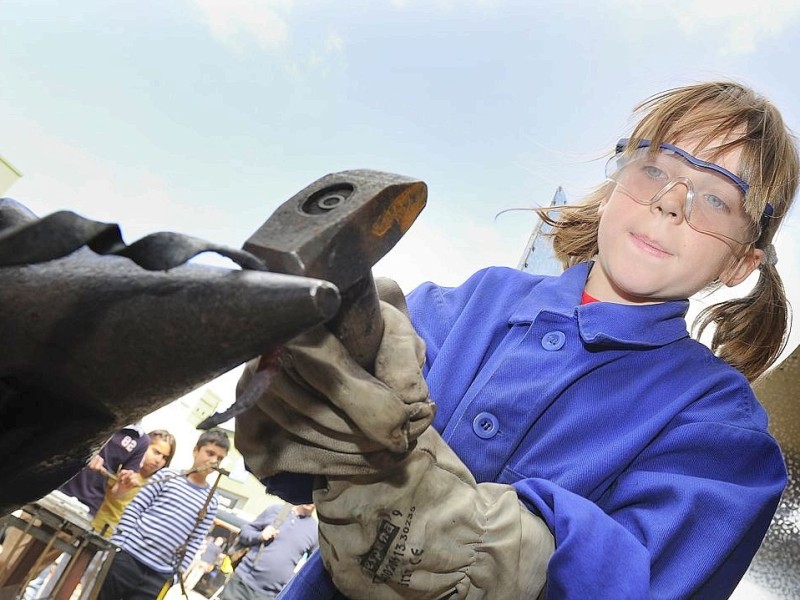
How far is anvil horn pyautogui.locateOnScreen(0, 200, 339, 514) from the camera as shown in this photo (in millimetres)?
553

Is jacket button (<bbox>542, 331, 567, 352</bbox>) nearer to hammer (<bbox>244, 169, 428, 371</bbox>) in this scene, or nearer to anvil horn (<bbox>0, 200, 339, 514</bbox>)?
hammer (<bbox>244, 169, 428, 371</bbox>)

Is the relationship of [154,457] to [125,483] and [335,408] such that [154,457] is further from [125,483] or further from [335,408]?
[335,408]

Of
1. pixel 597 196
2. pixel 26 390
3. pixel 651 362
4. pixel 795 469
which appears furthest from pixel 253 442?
pixel 795 469

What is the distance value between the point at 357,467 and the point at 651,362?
0.69 m

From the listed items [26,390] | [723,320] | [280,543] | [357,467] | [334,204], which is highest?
[334,204]

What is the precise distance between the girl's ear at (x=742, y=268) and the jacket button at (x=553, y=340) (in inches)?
18.9

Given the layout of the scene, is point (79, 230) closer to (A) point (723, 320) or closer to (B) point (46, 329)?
(B) point (46, 329)

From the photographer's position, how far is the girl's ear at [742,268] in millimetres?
1431

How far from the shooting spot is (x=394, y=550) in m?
0.86

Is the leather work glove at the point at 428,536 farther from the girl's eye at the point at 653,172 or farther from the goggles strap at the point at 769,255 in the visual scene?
the goggles strap at the point at 769,255

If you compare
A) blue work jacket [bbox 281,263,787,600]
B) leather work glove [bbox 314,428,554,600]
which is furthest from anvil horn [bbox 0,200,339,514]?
blue work jacket [bbox 281,263,787,600]

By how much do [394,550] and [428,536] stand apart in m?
0.05

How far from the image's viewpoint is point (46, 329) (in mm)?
569

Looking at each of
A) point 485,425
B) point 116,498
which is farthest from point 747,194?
point 116,498
